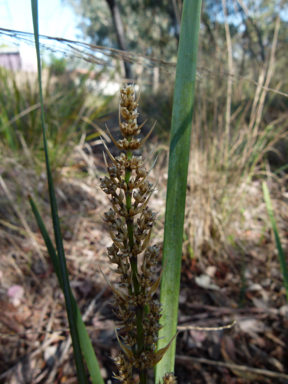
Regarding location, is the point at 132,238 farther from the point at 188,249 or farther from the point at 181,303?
the point at 188,249

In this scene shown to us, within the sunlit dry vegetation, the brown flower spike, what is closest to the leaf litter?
the sunlit dry vegetation

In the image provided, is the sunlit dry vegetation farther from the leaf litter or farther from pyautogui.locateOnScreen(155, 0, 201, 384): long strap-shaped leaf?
pyautogui.locateOnScreen(155, 0, 201, 384): long strap-shaped leaf

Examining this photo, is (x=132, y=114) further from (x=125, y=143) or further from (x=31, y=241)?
(x=31, y=241)

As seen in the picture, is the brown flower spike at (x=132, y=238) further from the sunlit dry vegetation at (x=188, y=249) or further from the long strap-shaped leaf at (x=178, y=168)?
the sunlit dry vegetation at (x=188, y=249)

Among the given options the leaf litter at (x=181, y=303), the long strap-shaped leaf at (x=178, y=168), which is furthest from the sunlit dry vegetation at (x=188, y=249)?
the long strap-shaped leaf at (x=178, y=168)

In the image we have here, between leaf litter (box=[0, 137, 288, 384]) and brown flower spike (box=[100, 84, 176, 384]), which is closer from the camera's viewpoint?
brown flower spike (box=[100, 84, 176, 384])

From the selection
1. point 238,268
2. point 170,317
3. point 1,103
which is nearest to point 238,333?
point 238,268
